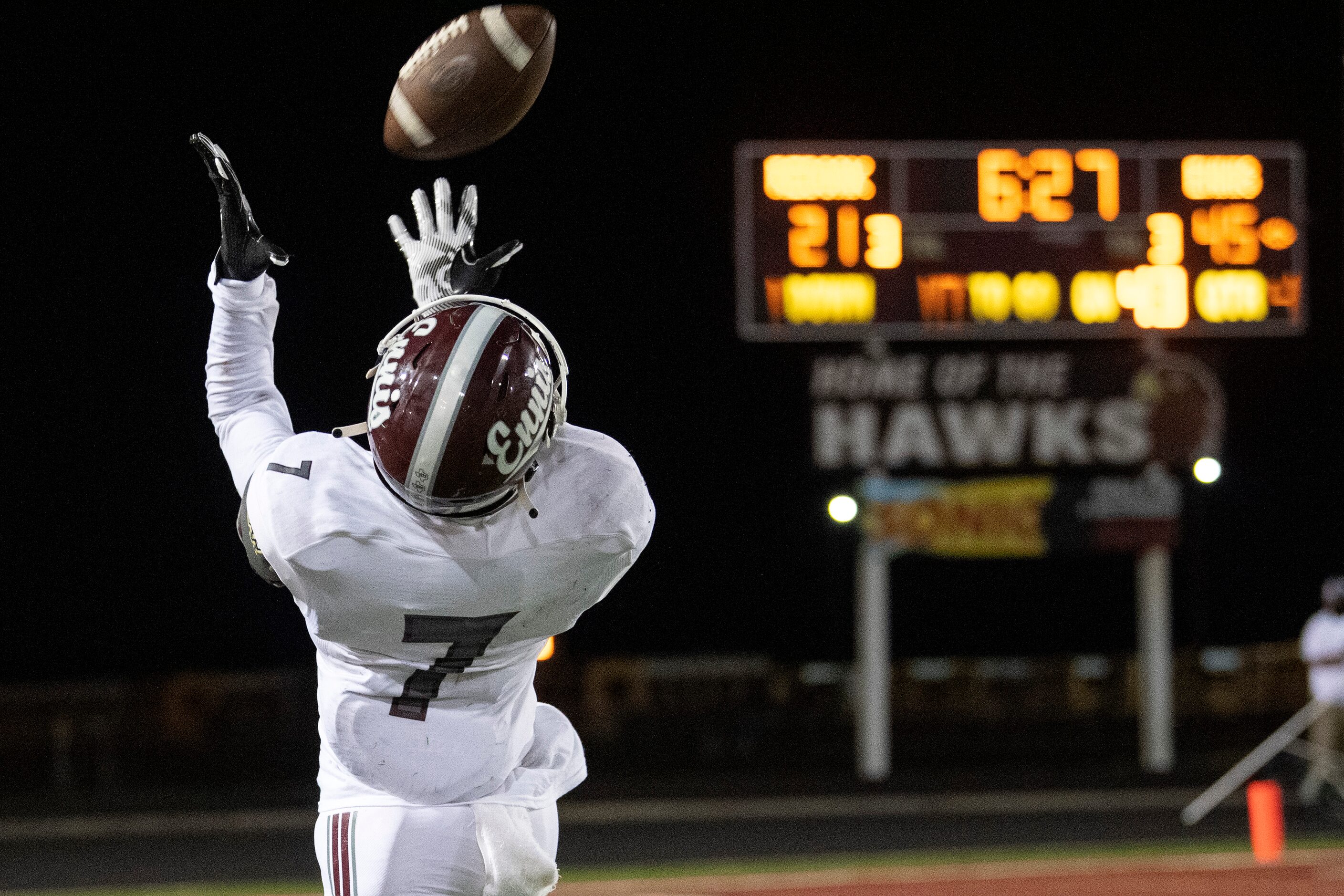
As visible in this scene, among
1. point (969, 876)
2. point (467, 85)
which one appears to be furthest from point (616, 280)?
point (467, 85)

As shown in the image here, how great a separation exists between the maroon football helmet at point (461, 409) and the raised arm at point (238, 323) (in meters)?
0.34

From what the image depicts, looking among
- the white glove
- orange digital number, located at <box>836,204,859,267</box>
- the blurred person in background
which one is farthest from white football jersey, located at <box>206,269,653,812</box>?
the blurred person in background

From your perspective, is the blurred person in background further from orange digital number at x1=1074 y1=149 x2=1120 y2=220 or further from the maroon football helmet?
the maroon football helmet

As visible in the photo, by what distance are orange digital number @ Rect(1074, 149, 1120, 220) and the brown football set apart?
27.8ft

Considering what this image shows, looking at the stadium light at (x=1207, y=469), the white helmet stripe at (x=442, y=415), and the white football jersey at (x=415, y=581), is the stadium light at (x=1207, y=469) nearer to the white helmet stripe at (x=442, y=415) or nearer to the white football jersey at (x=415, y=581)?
the white football jersey at (x=415, y=581)

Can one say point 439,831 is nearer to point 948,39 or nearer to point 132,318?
point 132,318

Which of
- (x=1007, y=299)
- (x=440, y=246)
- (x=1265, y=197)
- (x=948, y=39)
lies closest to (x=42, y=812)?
(x=1007, y=299)

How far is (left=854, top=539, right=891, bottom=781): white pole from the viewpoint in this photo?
13.1 meters

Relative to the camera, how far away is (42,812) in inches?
478

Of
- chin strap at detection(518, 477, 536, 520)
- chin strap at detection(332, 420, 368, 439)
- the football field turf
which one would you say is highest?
chin strap at detection(332, 420, 368, 439)

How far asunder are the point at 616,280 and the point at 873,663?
1621cm

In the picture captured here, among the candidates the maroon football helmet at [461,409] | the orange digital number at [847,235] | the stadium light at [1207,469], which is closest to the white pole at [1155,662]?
the stadium light at [1207,469]

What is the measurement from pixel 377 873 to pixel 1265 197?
1040 cm

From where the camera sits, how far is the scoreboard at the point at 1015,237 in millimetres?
11500
